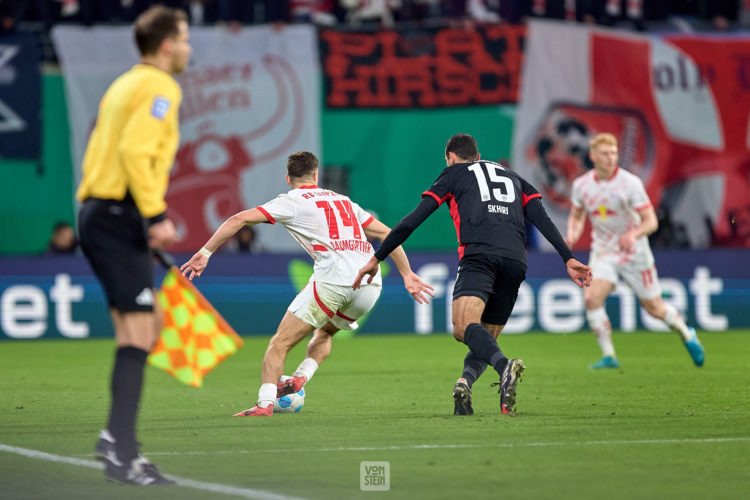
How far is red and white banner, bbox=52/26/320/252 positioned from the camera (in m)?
20.2

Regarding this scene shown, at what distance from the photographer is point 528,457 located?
264 inches

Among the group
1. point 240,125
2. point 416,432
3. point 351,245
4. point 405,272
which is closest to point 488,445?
point 416,432

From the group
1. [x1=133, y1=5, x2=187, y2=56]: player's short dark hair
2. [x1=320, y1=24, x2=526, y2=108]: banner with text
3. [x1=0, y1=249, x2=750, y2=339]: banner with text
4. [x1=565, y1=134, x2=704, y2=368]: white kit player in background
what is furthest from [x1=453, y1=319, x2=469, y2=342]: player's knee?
[x1=320, y1=24, x2=526, y2=108]: banner with text

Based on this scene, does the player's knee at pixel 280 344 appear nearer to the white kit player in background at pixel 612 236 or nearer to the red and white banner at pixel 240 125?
the white kit player in background at pixel 612 236

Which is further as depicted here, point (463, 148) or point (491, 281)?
point (463, 148)

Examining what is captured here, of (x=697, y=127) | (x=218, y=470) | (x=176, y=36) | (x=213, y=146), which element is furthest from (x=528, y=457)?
(x=697, y=127)

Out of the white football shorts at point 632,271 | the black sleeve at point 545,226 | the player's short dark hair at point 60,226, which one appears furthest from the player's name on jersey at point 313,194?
the player's short dark hair at point 60,226

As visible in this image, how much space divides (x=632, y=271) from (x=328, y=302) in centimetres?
532

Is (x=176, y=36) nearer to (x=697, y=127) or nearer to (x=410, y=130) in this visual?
(x=410, y=130)

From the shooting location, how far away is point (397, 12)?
21141 mm

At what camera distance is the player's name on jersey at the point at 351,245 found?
9.29 m

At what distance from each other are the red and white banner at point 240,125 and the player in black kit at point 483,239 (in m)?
11.3

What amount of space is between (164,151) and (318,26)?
14.6 meters

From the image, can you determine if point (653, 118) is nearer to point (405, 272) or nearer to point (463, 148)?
point (463, 148)
